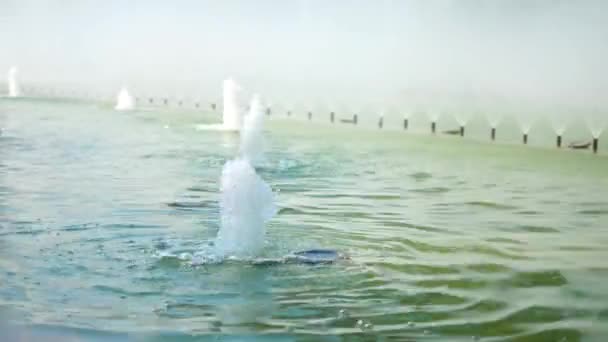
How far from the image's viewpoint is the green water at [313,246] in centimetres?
1089

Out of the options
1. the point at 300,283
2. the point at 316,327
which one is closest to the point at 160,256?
the point at 300,283

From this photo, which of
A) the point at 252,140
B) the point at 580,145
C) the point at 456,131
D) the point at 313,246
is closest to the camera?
the point at 313,246

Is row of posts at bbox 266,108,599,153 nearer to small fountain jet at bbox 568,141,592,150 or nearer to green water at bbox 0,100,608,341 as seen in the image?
small fountain jet at bbox 568,141,592,150

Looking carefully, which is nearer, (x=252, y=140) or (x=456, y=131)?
(x=252, y=140)

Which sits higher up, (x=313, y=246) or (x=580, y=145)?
(x=580, y=145)

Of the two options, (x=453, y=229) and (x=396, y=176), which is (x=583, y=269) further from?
(x=396, y=176)

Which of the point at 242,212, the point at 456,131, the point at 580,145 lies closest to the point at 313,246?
the point at 242,212

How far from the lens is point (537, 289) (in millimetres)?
13172

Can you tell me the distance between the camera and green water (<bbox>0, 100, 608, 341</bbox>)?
10.9 metres

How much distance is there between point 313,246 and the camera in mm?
15867

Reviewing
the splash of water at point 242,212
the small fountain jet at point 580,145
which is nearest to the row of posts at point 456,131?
the small fountain jet at point 580,145

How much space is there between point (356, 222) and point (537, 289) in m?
6.37

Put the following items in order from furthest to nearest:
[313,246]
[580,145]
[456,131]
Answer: [456,131] → [580,145] → [313,246]

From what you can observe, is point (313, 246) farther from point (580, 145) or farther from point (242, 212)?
point (580, 145)
